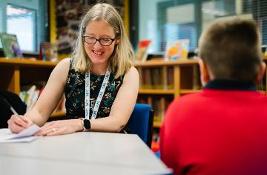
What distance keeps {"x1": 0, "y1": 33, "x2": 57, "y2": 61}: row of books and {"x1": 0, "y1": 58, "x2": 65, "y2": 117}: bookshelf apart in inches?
5.2

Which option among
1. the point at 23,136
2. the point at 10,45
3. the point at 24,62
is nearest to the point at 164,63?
the point at 24,62

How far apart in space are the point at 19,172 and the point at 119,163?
0.26 metres

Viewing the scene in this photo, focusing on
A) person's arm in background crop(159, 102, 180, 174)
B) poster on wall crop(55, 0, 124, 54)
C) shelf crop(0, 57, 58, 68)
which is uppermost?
poster on wall crop(55, 0, 124, 54)

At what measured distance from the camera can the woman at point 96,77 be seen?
6.20 feet

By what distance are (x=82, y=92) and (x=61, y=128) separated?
19.5 inches

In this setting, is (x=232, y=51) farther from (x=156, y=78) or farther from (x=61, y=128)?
(x=156, y=78)

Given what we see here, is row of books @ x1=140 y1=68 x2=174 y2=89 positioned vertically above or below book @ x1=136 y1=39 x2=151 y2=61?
below

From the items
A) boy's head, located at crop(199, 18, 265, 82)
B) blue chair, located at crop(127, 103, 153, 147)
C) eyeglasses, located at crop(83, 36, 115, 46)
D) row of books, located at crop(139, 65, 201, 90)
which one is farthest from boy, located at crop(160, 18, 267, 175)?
row of books, located at crop(139, 65, 201, 90)

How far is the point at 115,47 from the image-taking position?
6.61 ft

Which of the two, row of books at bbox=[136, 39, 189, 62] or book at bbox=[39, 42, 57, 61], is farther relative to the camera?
row of books at bbox=[136, 39, 189, 62]

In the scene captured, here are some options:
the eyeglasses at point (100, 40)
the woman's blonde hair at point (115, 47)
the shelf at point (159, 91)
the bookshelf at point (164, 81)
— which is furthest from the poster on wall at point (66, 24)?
the eyeglasses at point (100, 40)

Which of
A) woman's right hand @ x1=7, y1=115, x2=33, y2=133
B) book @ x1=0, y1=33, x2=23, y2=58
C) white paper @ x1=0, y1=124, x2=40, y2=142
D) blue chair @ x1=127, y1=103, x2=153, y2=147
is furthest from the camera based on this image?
book @ x1=0, y1=33, x2=23, y2=58

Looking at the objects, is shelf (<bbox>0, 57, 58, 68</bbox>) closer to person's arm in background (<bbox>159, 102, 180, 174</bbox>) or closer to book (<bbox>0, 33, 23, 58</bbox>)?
book (<bbox>0, 33, 23, 58</bbox>)

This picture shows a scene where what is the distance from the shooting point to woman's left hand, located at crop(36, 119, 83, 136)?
56.6 inches
